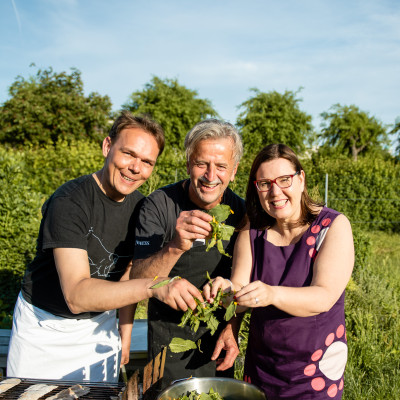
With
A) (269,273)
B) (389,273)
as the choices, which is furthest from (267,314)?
(389,273)

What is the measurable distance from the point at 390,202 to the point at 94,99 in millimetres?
17394

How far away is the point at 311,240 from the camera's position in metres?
2.04

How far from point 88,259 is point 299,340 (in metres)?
1.32

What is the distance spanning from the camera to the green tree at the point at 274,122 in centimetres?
2272

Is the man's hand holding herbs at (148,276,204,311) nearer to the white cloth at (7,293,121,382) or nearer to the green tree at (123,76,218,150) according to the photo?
the white cloth at (7,293,121,382)

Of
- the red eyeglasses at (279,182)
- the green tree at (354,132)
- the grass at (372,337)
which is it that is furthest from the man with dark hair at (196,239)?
the green tree at (354,132)

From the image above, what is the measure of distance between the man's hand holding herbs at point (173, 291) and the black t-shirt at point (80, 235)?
21.6 inches

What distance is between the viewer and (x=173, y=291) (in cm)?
179

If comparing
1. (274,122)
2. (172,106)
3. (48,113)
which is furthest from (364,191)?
(48,113)

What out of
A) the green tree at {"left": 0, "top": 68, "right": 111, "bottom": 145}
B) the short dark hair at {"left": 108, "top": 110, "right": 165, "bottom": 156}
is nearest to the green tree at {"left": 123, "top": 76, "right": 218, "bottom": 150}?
the green tree at {"left": 0, "top": 68, "right": 111, "bottom": 145}

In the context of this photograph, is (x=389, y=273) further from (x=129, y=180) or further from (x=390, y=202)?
(x=390, y=202)

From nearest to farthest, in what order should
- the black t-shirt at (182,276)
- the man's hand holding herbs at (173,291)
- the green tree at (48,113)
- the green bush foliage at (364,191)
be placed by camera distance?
1. the man's hand holding herbs at (173,291)
2. the black t-shirt at (182,276)
3. the green bush foliage at (364,191)
4. the green tree at (48,113)

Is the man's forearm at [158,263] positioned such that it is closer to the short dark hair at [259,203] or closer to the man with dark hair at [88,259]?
the man with dark hair at [88,259]

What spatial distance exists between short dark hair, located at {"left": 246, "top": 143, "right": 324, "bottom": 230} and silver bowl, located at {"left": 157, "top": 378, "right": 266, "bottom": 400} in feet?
3.04
